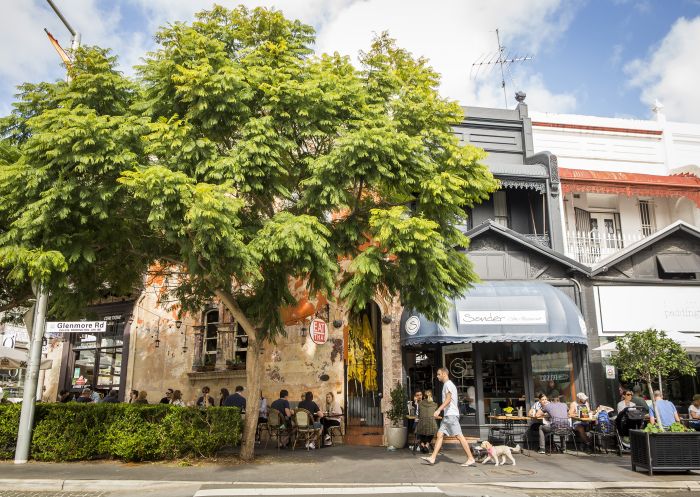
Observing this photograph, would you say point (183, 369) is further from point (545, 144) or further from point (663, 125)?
point (663, 125)

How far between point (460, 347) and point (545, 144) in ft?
26.3

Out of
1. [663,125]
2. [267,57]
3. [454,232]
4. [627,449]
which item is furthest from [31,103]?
[663,125]

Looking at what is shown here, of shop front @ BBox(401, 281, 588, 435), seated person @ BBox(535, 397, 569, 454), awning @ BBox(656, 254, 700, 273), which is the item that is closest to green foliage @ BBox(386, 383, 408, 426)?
shop front @ BBox(401, 281, 588, 435)

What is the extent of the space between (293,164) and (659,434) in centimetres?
838

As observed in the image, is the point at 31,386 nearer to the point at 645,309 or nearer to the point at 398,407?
the point at 398,407

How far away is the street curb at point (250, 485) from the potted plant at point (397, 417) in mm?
4588

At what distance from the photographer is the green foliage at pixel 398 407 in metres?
14.6

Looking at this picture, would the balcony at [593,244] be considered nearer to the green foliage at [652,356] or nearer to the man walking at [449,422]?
the green foliage at [652,356]

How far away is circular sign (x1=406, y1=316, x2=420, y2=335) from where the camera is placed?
14.5 meters

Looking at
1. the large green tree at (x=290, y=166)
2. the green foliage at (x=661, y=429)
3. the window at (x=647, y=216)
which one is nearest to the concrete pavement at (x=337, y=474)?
the green foliage at (x=661, y=429)

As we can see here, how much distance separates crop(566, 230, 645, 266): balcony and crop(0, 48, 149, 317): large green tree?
41.4 feet

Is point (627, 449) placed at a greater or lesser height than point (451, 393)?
lesser

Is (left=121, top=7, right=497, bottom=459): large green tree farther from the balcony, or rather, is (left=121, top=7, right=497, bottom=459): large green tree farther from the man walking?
the balcony

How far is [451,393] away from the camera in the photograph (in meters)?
11.6
